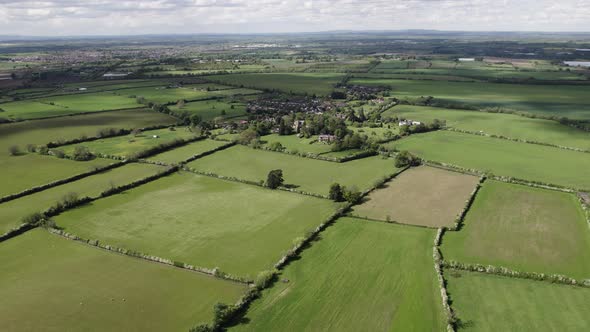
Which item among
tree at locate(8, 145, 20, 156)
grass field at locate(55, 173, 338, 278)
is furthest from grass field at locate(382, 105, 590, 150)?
tree at locate(8, 145, 20, 156)

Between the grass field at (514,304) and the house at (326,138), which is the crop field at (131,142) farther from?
the grass field at (514,304)

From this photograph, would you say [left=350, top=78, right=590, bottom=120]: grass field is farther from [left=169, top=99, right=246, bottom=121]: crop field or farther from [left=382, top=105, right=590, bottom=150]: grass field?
[left=169, top=99, right=246, bottom=121]: crop field

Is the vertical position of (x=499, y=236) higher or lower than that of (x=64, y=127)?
lower

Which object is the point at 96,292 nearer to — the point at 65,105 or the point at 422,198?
the point at 422,198

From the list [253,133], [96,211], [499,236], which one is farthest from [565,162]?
[96,211]

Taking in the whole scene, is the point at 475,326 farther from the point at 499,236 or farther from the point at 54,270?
the point at 54,270
